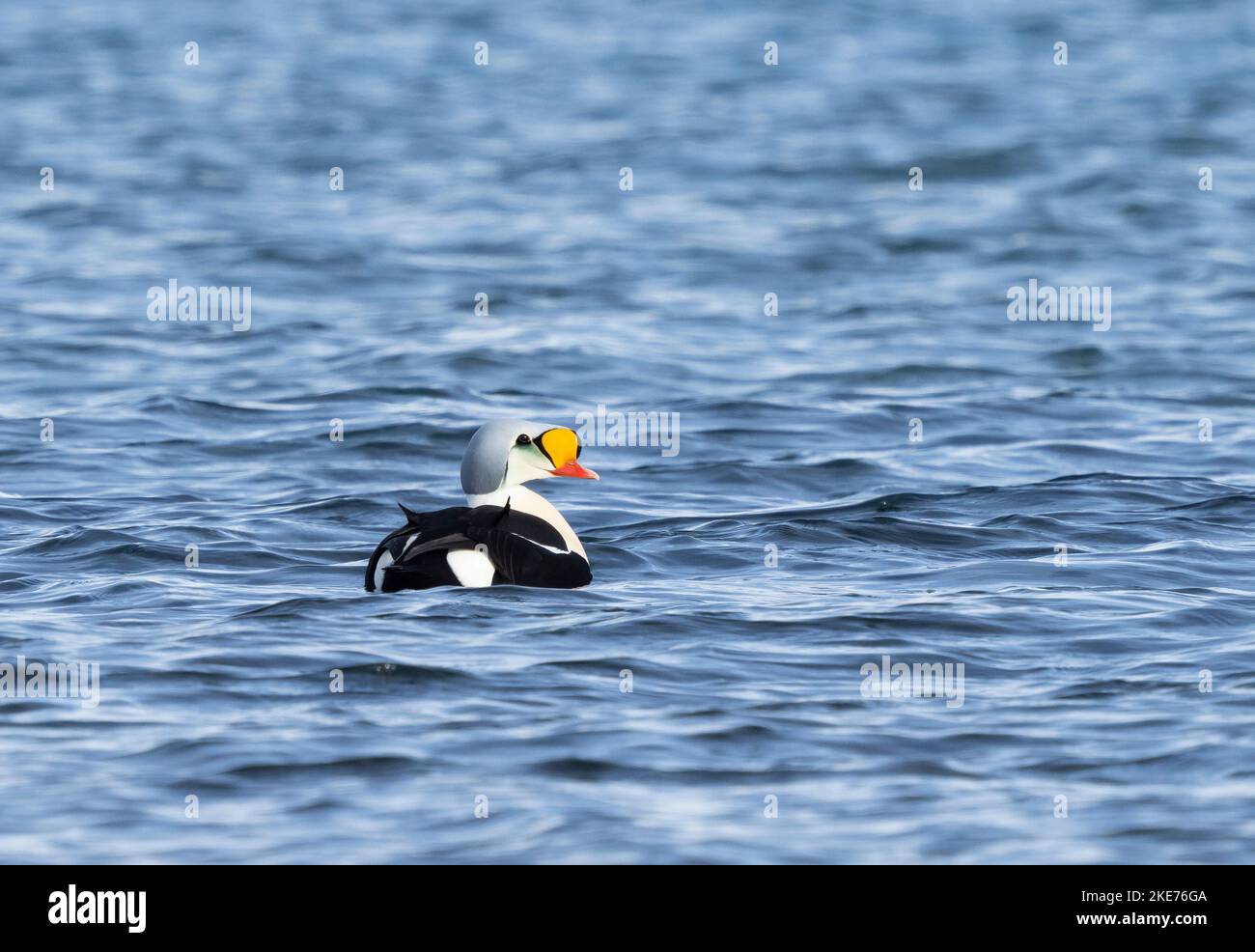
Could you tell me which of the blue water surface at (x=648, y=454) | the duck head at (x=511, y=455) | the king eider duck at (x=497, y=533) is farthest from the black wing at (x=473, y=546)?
the duck head at (x=511, y=455)

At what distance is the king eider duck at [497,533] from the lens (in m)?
8.70

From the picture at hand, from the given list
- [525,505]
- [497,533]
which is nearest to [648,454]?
[525,505]

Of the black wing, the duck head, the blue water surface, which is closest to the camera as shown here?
the blue water surface

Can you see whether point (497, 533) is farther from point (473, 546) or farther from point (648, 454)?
point (648, 454)

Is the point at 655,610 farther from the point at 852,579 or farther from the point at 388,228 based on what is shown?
the point at 388,228

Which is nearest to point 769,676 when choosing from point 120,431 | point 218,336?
point 120,431

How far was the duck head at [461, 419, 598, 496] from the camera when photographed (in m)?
9.16

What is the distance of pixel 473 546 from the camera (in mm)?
8719

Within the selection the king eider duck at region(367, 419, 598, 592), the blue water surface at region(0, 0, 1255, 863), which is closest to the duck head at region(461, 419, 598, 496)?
the king eider duck at region(367, 419, 598, 592)

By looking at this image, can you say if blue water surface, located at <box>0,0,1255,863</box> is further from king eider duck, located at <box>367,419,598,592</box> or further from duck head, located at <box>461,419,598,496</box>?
duck head, located at <box>461,419,598,496</box>

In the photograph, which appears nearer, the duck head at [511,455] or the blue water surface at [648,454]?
the blue water surface at [648,454]

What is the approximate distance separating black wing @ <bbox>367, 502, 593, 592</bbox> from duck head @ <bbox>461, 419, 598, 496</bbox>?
0.77 ft

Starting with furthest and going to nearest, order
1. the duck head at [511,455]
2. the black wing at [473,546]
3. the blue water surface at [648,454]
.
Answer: the duck head at [511,455] → the black wing at [473,546] → the blue water surface at [648,454]

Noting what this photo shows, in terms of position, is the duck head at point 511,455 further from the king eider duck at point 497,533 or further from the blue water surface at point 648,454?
the blue water surface at point 648,454
